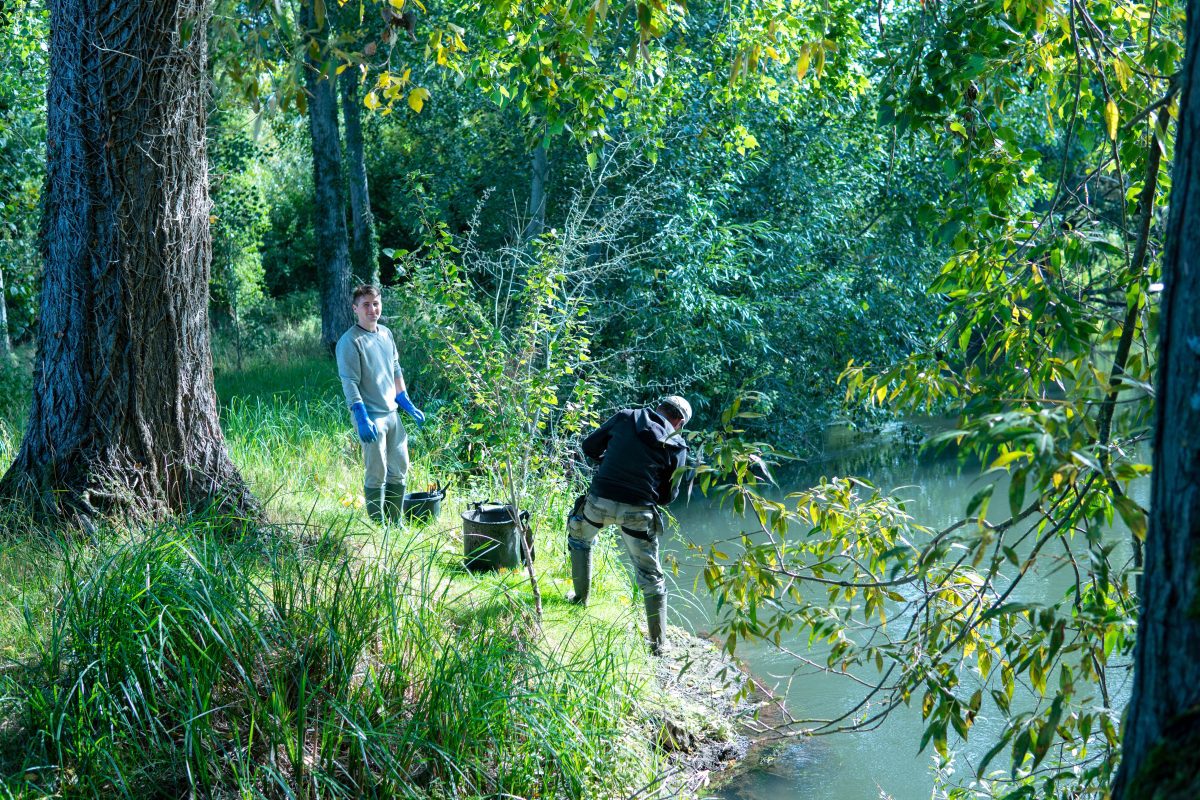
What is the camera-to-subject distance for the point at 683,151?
14.1m

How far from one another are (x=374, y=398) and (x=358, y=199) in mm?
12506

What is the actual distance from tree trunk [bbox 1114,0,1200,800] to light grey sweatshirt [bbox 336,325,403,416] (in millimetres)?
6265

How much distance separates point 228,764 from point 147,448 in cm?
249

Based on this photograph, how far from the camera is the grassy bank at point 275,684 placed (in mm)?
3994

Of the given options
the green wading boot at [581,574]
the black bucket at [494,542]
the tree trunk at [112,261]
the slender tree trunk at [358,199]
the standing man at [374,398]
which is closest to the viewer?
the tree trunk at [112,261]

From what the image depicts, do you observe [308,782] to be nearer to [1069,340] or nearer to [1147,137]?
[1069,340]

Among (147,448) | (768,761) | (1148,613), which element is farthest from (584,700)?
(1148,613)

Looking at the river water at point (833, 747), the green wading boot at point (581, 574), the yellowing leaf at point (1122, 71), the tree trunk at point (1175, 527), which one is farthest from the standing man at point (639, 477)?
the tree trunk at point (1175, 527)

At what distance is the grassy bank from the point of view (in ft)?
13.1

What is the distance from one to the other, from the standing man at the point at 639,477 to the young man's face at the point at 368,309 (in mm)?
1863

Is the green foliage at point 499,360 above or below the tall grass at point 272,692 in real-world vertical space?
above

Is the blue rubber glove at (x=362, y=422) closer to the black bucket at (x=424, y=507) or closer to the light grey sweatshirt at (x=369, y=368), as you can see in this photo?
the light grey sweatshirt at (x=369, y=368)

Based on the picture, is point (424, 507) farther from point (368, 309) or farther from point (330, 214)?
point (330, 214)

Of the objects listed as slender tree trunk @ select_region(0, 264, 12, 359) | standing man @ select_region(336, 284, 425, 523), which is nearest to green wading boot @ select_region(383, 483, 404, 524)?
standing man @ select_region(336, 284, 425, 523)
